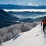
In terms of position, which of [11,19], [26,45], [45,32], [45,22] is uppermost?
[45,22]

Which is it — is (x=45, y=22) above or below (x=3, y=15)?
above

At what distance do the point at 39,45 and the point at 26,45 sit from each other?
7.71ft

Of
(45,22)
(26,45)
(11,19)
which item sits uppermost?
(45,22)

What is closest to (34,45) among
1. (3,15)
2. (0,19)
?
(0,19)

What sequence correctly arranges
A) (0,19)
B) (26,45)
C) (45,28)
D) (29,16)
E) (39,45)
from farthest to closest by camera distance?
(29,16) → (0,19) → (45,28) → (26,45) → (39,45)

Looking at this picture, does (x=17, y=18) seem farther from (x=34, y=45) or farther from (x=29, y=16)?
(x=34, y=45)

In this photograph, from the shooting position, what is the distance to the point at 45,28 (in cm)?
1784

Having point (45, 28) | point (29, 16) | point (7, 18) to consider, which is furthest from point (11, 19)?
point (45, 28)

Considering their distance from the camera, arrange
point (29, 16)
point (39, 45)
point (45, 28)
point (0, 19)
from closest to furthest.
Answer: point (39, 45) → point (45, 28) → point (0, 19) → point (29, 16)

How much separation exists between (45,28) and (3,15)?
10875cm

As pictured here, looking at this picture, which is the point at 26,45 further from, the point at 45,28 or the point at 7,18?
the point at 7,18

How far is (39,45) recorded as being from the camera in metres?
14.1

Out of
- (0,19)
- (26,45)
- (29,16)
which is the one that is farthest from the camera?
(29,16)

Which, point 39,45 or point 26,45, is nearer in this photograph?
point 39,45
